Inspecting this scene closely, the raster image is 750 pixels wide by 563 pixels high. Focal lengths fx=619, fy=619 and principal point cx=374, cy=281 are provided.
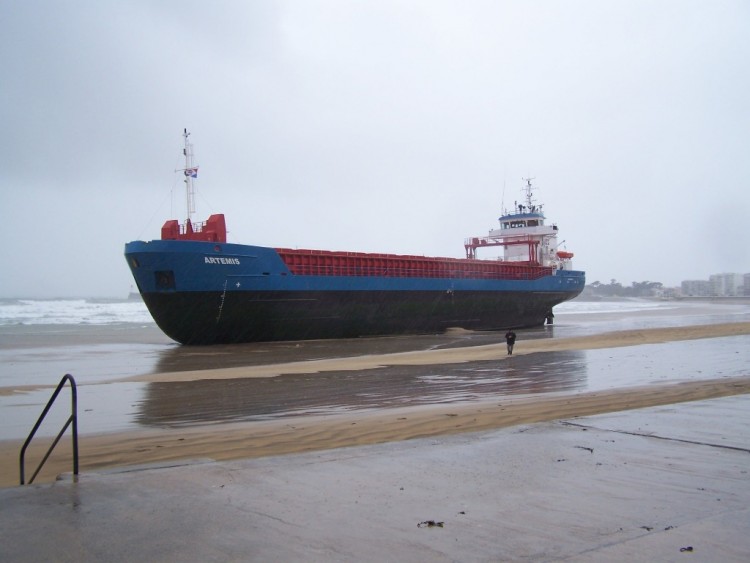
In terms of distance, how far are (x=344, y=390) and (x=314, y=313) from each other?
43.0 feet

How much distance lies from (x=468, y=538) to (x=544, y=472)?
4.70 feet

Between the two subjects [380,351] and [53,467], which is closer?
[53,467]

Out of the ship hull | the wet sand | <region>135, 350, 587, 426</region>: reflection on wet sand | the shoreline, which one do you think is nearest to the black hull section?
the ship hull

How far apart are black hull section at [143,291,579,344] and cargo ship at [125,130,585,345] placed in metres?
0.04

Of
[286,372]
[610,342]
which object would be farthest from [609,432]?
[610,342]

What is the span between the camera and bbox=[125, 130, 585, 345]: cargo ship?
20.6m

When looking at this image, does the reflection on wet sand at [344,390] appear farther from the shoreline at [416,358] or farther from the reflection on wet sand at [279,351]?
the reflection on wet sand at [279,351]

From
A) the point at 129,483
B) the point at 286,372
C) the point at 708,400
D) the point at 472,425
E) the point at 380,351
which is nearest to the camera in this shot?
the point at 129,483

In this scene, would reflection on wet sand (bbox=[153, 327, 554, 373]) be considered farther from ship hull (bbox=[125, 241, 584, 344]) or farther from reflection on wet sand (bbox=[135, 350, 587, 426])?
reflection on wet sand (bbox=[135, 350, 587, 426])

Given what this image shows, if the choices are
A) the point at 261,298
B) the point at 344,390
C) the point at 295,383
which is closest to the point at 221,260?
the point at 261,298

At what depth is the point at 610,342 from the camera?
66.9 ft

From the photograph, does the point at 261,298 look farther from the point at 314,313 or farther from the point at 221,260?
the point at 314,313

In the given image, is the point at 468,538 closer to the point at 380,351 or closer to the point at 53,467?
the point at 53,467

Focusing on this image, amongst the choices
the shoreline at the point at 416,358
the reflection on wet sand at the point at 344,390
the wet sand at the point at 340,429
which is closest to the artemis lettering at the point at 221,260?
the shoreline at the point at 416,358
